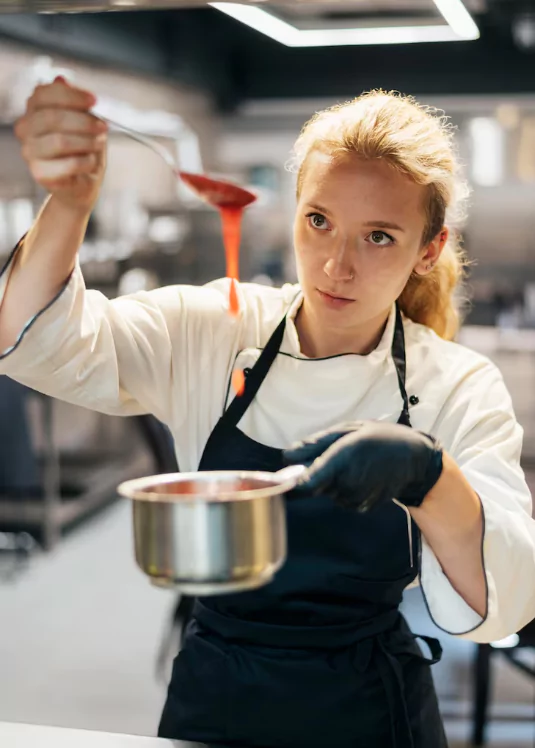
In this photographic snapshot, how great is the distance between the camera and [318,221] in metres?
1.12

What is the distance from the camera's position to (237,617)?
1212mm

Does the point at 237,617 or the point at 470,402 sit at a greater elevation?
the point at 470,402

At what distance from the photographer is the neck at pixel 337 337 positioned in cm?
125

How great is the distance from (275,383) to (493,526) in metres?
0.38

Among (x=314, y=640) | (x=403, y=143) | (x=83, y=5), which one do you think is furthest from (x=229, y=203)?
(x=314, y=640)

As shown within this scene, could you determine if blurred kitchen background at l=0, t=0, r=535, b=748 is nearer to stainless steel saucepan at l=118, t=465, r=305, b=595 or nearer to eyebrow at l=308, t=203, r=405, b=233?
eyebrow at l=308, t=203, r=405, b=233

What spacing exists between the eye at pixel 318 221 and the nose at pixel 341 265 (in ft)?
0.19

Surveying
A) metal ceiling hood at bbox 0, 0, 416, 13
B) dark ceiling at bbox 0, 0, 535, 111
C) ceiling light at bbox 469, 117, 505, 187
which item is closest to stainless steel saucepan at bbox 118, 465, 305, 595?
metal ceiling hood at bbox 0, 0, 416, 13

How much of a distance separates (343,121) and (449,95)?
5283 millimetres

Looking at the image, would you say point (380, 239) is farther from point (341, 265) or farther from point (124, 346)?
point (124, 346)

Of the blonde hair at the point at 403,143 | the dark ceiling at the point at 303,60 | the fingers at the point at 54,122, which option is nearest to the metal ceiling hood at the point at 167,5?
the fingers at the point at 54,122

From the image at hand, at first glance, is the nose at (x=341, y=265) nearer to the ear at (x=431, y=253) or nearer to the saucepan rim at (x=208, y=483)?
the ear at (x=431, y=253)

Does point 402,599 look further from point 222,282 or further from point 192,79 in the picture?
point 192,79

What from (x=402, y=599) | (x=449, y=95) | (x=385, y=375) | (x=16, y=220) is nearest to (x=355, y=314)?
(x=385, y=375)
